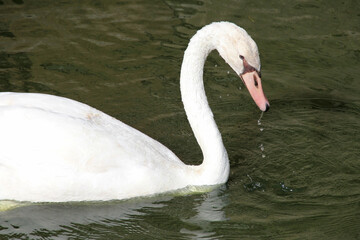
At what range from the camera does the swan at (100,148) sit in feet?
21.6

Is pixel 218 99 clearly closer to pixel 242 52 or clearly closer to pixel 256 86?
pixel 256 86

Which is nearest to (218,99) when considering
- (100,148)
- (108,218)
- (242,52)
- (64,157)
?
(242,52)

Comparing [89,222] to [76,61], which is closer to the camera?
[89,222]

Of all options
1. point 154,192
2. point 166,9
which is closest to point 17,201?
point 154,192

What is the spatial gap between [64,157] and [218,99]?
9.76 feet

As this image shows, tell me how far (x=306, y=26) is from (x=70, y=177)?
575 cm

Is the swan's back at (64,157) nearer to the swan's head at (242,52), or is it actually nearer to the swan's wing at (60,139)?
the swan's wing at (60,139)

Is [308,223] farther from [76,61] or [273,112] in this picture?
[76,61]

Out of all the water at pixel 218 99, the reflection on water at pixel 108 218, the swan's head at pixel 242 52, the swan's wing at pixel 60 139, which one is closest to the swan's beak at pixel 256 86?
the swan's head at pixel 242 52

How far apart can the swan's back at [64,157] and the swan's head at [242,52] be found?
3.76ft

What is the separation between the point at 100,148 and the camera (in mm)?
6676

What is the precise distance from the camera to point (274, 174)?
743cm

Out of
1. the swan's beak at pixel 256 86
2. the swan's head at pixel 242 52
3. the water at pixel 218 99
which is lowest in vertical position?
the water at pixel 218 99

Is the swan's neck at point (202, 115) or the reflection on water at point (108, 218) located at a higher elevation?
the swan's neck at point (202, 115)
